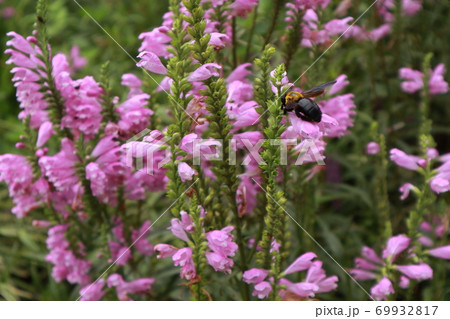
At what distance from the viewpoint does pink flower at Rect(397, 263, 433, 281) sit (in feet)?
6.15

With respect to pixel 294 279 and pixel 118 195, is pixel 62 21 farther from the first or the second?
pixel 294 279

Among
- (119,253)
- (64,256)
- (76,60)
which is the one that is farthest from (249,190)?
(76,60)

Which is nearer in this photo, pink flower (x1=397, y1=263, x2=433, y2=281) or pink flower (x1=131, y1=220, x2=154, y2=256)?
pink flower (x1=397, y1=263, x2=433, y2=281)

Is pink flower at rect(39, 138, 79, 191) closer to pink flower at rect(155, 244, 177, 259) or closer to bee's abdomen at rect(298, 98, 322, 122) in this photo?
pink flower at rect(155, 244, 177, 259)

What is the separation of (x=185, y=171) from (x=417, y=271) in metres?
1.01

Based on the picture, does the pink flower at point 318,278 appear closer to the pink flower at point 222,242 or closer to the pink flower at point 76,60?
the pink flower at point 222,242

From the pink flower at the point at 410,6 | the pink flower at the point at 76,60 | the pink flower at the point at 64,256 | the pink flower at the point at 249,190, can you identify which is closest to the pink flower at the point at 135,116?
the pink flower at the point at 249,190

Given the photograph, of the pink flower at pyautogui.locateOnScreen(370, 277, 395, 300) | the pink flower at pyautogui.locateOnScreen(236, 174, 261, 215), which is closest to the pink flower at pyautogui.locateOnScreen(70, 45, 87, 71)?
the pink flower at pyautogui.locateOnScreen(236, 174, 261, 215)

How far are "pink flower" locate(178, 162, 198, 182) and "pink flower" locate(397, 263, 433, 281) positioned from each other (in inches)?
36.7

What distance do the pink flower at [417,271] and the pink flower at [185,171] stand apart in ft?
3.06

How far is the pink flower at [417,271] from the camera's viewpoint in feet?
6.15

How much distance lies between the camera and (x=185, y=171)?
1.50m
